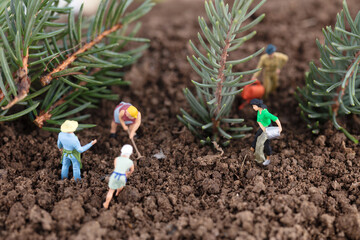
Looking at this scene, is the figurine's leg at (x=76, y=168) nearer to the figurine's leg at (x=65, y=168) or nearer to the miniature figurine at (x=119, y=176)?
the figurine's leg at (x=65, y=168)

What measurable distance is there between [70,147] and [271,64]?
4.20ft

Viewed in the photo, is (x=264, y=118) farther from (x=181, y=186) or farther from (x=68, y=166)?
(x=68, y=166)

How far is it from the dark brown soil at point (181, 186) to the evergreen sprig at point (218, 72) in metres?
0.10

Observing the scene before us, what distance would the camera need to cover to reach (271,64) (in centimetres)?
215

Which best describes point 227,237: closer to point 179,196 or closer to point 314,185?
point 179,196

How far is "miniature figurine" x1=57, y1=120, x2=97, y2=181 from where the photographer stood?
1.60 m

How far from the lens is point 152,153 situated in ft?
6.13

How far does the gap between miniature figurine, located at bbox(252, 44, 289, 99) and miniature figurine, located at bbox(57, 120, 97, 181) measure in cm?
114

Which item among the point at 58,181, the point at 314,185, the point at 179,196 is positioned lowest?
the point at 314,185

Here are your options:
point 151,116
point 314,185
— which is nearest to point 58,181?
point 151,116

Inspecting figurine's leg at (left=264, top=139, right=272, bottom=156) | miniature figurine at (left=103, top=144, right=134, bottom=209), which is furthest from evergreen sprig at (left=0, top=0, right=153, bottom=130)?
figurine's leg at (left=264, top=139, right=272, bottom=156)

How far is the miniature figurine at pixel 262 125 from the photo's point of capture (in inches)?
66.0

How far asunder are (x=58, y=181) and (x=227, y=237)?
815 millimetres

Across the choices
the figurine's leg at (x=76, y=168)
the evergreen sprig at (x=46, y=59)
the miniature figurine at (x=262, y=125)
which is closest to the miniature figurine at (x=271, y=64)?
the miniature figurine at (x=262, y=125)
